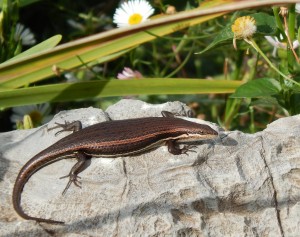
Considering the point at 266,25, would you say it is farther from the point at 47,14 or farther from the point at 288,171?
the point at 47,14

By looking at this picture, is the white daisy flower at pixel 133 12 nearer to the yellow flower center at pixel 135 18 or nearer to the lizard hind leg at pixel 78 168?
the yellow flower center at pixel 135 18

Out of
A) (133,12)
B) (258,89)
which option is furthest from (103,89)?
(133,12)


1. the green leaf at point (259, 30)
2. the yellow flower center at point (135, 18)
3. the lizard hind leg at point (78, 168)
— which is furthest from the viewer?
the yellow flower center at point (135, 18)

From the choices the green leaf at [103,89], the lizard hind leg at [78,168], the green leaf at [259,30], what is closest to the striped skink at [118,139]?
the lizard hind leg at [78,168]

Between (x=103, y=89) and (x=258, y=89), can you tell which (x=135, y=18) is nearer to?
(x=103, y=89)

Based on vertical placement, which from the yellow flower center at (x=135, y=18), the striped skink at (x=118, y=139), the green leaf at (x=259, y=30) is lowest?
the striped skink at (x=118, y=139)

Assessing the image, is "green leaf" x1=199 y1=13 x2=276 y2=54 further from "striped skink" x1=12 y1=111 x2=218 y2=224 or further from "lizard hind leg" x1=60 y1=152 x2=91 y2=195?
"lizard hind leg" x1=60 y1=152 x2=91 y2=195

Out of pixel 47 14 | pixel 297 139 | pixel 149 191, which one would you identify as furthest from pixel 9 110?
pixel 297 139
